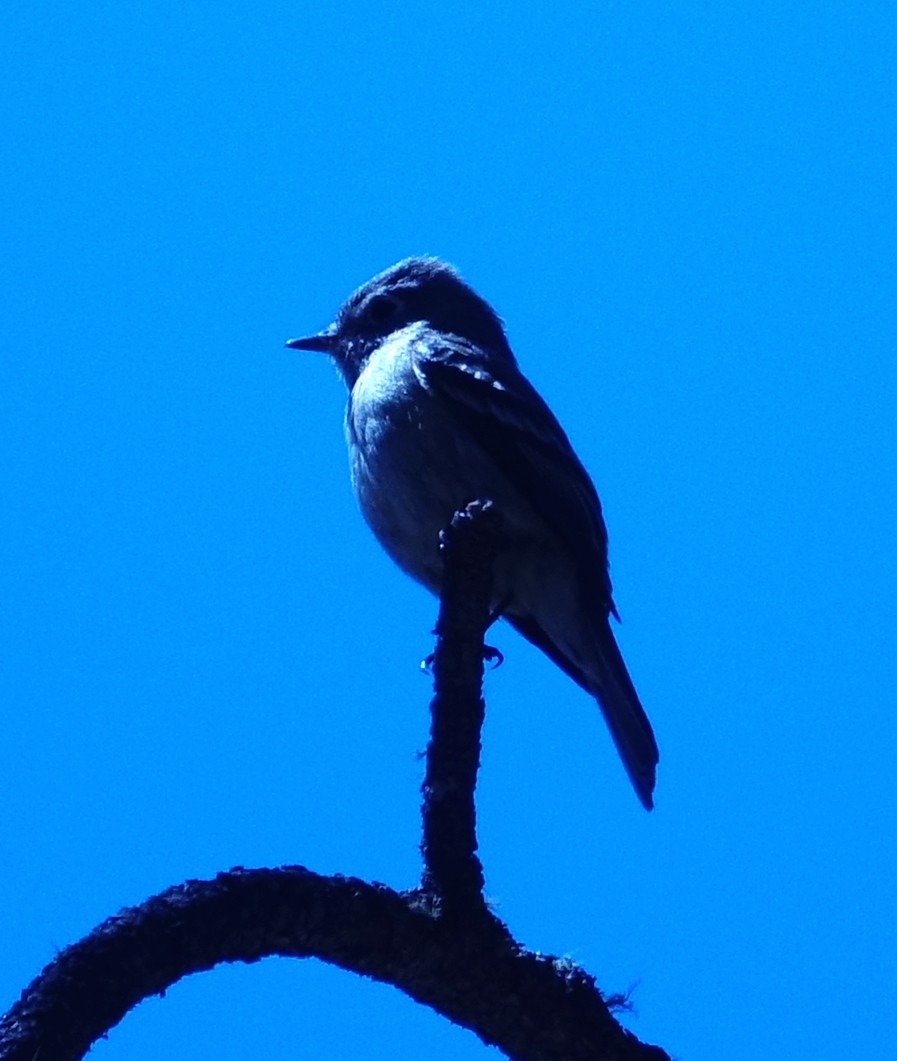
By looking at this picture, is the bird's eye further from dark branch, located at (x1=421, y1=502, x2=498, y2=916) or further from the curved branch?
the curved branch

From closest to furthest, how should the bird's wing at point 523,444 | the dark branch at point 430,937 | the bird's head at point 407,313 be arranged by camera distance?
the dark branch at point 430,937, the bird's wing at point 523,444, the bird's head at point 407,313

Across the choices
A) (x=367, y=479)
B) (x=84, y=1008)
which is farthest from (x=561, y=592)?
(x=84, y=1008)

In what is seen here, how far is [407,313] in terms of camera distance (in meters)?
8.80

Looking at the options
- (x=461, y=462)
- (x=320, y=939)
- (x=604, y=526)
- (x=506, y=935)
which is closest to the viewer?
(x=320, y=939)

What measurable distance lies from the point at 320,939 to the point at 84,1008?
0.82m

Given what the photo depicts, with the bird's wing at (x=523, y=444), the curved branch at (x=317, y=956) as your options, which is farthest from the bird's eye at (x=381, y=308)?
the curved branch at (x=317, y=956)

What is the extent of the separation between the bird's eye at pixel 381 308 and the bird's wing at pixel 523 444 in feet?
3.70

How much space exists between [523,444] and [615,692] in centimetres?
121

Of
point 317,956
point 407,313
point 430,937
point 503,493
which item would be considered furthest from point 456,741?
point 407,313

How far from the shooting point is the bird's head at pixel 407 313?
28.6 feet

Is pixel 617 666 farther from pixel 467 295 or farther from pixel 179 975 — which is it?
pixel 179 975

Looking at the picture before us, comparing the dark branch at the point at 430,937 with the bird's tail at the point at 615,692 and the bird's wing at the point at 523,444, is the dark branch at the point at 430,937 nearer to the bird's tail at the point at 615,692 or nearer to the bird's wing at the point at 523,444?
the bird's wing at the point at 523,444

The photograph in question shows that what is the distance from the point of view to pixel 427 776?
4.48 metres

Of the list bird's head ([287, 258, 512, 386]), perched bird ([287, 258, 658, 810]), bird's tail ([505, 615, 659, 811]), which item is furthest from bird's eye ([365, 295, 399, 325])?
bird's tail ([505, 615, 659, 811])
